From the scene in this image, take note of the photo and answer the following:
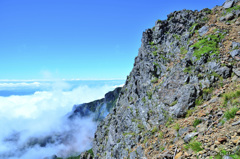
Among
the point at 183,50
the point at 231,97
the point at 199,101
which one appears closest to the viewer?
the point at 231,97

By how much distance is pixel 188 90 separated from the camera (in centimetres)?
1784

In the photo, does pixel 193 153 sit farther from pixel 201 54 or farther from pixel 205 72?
pixel 201 54

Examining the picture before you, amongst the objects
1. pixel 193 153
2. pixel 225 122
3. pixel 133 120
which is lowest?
pixel 133 120

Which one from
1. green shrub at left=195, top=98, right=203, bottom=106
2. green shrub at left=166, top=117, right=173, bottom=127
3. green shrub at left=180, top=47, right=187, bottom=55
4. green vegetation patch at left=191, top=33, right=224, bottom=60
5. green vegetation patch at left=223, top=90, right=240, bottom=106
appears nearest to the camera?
green vegetation patch at left=223, top=90, right=240, bottom=106

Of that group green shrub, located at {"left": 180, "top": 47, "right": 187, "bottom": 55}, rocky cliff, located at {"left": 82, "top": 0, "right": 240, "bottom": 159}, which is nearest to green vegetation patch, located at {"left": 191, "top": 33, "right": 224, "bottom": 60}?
rocky cliff, located at {"left": 82, "top": 0, "right": 240, "bottom": 159}

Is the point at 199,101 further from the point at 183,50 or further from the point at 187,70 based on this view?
the point at 183,50

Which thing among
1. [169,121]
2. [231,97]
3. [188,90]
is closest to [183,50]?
[188,90]

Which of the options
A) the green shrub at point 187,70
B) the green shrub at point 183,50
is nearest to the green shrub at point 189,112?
the green shrub at point 187,70

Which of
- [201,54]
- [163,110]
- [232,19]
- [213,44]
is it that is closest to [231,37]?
[213,44]

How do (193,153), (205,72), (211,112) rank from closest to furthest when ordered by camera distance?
(193,153)
(211,112)
(205,72)

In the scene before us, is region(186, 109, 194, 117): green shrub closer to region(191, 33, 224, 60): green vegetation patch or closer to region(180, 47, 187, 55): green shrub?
region(191, 33, 224, 60): green vegetation patch

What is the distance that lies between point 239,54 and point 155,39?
22043 millimetres

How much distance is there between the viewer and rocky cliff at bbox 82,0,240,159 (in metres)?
9.59

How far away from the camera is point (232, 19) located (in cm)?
2412
